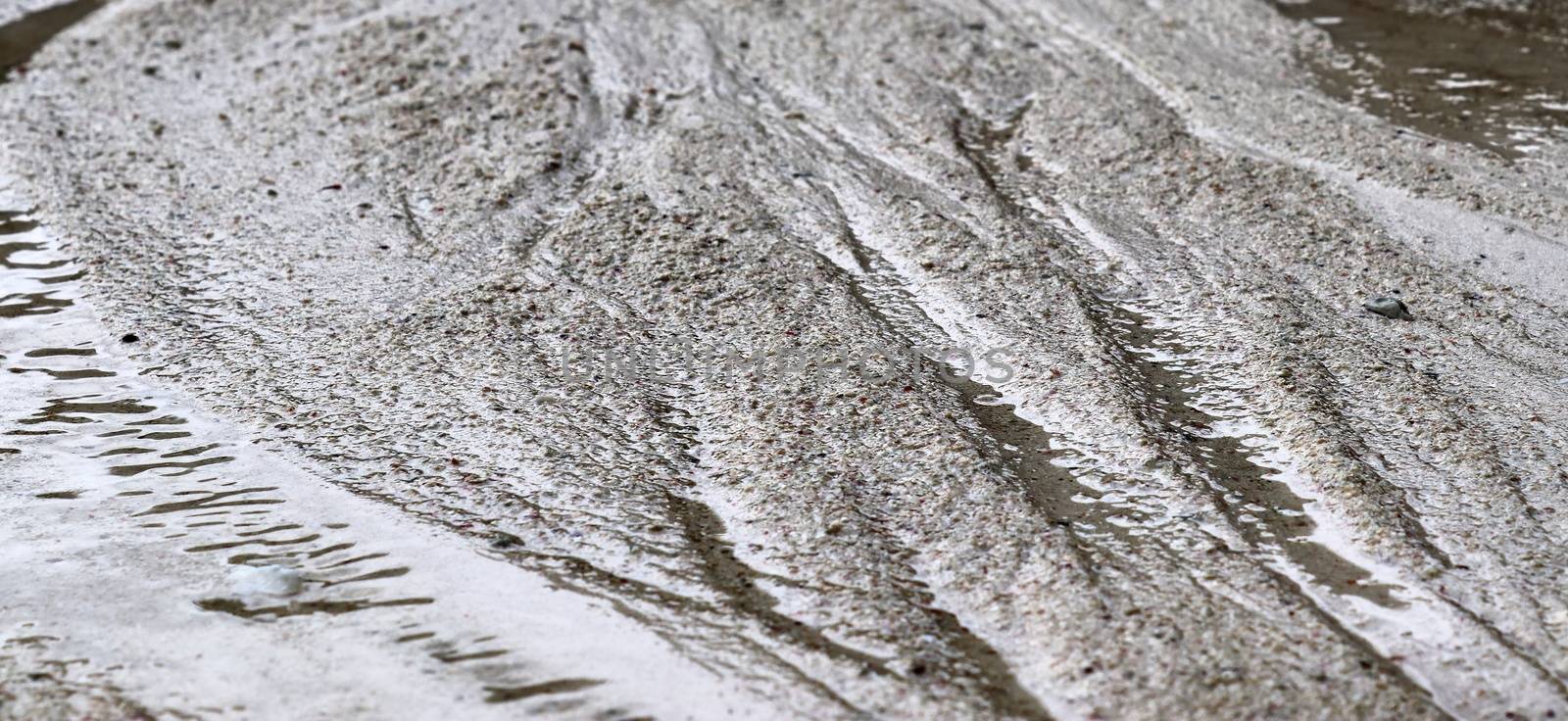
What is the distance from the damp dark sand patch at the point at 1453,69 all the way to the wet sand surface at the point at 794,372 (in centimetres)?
3

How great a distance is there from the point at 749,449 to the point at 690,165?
1.50 metres

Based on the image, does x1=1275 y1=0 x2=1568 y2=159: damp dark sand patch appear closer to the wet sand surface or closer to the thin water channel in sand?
the wet sand surface

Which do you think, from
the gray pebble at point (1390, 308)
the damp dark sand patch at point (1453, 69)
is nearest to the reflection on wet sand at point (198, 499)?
the gray pebble at point (1390, 308)

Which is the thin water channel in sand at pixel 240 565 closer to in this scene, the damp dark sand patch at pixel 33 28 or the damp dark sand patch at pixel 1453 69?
the damp dark sand patch at pixel 33 28

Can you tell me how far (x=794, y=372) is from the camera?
312 cm

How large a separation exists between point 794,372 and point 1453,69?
2919 mm

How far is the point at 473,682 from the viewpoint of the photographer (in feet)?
7.43

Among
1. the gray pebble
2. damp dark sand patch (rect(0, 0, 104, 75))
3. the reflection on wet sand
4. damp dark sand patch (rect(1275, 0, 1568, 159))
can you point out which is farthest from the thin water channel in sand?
damp dark sand patch (rect(1275, 0, 1568, 159))

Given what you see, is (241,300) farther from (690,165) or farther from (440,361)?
(690,165)

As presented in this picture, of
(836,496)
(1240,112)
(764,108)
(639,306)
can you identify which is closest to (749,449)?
(836,496)

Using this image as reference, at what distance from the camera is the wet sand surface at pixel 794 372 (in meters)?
2.31

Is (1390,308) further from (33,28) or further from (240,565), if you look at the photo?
(33,28)

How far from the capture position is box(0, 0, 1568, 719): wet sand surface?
2309mm

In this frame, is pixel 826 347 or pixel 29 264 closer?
pixel 826 347
